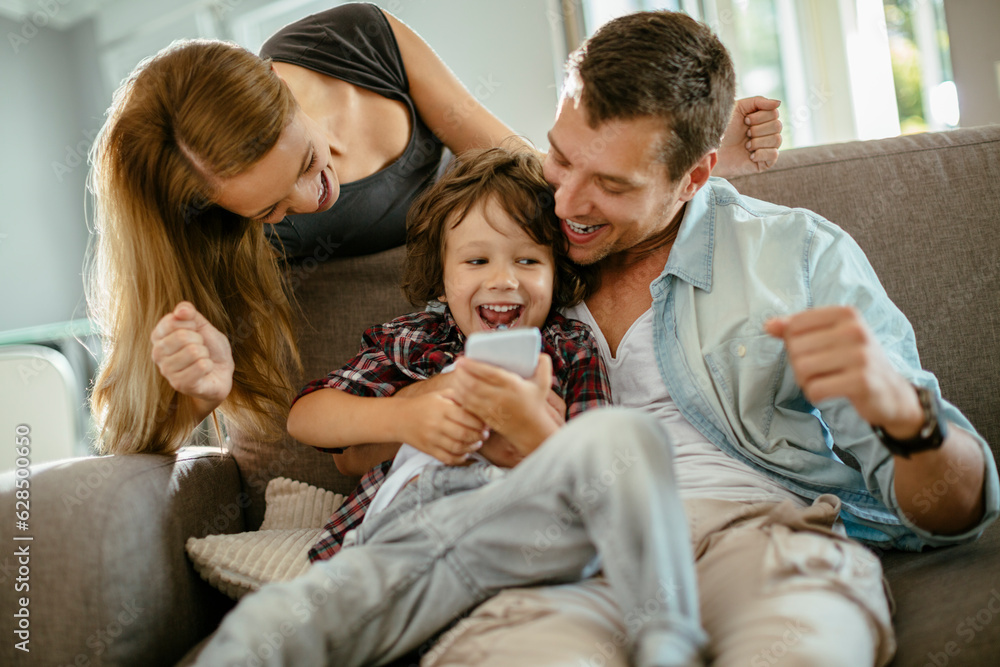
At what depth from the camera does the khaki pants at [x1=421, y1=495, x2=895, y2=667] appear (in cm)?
74

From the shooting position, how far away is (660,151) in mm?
1178

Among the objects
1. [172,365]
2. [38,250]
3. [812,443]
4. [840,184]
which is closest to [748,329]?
[812,443]

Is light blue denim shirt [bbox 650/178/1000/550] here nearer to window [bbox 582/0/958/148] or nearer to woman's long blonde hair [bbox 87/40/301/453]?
woman's long blonde hair [bbox 87/40/301/453]

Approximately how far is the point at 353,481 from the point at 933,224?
1274 millimetres

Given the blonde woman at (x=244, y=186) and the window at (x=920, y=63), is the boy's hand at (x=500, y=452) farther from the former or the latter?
the window at (x=920, y=63)

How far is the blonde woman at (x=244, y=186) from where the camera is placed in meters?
1.21

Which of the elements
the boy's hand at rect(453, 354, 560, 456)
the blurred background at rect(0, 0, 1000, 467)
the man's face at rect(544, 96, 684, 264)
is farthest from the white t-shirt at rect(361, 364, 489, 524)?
the blurred background at rect(0, 0, 1000, 467)

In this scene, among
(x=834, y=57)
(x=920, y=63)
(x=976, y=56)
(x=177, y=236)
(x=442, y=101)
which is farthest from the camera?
(x=834, y=57)

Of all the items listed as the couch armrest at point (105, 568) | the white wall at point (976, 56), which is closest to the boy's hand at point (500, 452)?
the couch armrest at point (105, 568)

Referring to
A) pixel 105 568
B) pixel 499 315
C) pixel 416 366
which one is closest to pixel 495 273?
pixel 499 315

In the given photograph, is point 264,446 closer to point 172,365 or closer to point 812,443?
point 172,365

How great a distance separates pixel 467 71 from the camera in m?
3.13

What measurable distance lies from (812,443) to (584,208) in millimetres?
523

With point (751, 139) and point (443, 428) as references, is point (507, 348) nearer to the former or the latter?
point (443, 428)
